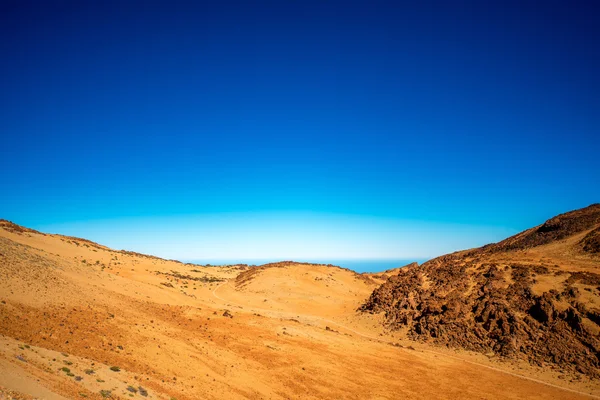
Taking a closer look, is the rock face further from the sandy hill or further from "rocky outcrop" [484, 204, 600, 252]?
the sandy hill

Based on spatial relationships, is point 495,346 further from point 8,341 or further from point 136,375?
point 8,341

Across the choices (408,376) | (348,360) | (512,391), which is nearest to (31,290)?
(348,360)

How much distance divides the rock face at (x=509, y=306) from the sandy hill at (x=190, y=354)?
4.43 feet

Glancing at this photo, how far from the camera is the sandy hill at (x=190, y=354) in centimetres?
1232

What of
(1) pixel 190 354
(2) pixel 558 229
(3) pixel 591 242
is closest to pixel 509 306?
(3) pixel 591 242

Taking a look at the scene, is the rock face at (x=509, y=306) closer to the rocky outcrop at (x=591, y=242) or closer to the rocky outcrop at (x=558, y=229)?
the rocky outcrop at (x=591, y=242)

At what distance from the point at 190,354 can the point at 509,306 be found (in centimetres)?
2282

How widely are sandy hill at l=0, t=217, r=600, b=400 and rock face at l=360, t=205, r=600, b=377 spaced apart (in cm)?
135

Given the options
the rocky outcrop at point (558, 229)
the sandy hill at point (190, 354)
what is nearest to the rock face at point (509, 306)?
the rocky outcrop at point (558, 229)

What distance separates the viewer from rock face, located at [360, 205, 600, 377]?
21609 mm

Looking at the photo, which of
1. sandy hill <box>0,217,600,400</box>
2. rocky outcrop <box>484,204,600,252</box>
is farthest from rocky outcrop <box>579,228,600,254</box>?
rocky outcrop <box>484,204,600,252</box>

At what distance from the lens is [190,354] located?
57.2 feet

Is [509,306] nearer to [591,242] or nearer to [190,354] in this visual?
[591,242]

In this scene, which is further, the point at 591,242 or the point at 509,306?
the point at 591,242
